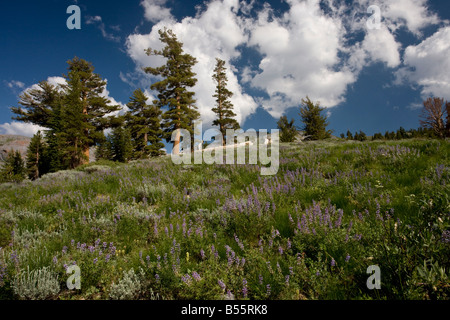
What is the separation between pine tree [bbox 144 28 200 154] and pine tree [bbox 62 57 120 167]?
11885 mm

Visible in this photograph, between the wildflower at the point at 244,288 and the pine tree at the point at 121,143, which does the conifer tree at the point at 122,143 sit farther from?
the wildflower at the point at 244,288

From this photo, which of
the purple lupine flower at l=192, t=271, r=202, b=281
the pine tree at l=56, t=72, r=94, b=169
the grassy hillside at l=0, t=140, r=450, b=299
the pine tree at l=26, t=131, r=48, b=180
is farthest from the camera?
the pine tree at l=26, t=131, r=48, b=180

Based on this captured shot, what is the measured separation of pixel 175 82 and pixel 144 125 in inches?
563

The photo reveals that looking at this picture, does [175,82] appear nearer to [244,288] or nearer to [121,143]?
[121,143]

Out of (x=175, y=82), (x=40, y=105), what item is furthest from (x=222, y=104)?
(x=40, y=105)

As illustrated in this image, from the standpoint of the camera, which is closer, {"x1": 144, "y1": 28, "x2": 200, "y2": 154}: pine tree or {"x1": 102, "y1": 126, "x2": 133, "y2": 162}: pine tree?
{"x1": 144, "y1": 28, "x2": 200, "y2": 154}: pine tree

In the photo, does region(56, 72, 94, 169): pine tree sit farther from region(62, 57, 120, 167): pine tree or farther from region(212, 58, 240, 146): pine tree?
region(212, 58, 240, 146): pine tree

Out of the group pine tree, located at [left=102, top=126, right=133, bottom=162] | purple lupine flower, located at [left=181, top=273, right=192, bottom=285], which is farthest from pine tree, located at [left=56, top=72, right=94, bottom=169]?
purple lupine flower, located at [left=181, top=273, right=192, bottom=285]

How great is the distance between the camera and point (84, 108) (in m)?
40.5

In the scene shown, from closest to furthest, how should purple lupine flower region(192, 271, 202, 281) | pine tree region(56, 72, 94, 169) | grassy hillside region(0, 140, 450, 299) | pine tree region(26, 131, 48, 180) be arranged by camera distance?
grassy hillside region(0, 140, 450, 299), purple lupine flower region(192, 271, 202, 281), pine tree region(56, 72, 94, 169), pine tree region(26, 131, 48, 180)

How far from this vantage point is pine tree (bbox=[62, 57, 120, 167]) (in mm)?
34625

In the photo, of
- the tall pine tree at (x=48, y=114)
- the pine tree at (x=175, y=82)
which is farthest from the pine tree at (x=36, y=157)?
the pine tree at (x=175, y=82)

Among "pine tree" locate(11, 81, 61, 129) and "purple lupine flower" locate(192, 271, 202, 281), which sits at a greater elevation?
"pine tree" locate(11, 81, 61, 129)
